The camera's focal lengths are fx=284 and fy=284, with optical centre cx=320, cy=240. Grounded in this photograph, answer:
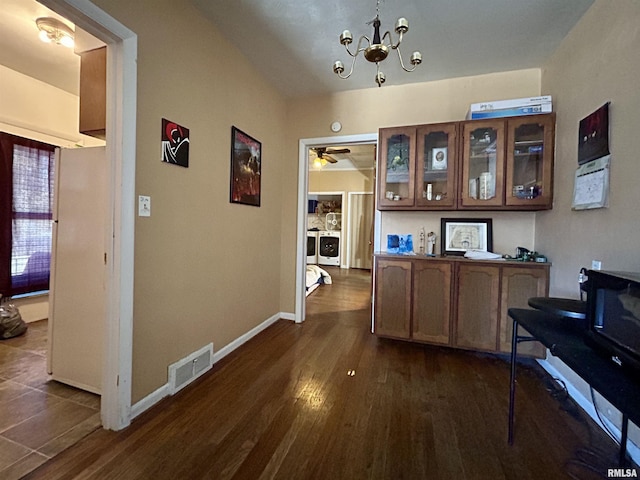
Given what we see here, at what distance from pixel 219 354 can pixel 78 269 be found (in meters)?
1.18

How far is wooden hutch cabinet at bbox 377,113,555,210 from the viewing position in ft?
7.93

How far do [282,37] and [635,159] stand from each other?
95.3 inches

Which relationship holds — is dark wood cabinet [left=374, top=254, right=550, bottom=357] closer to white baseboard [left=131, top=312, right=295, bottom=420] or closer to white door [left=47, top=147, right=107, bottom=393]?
white baseboard [left=131, top=312, right=295, bottom=420]

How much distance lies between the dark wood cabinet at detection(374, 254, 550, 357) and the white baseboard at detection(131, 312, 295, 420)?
1201mm

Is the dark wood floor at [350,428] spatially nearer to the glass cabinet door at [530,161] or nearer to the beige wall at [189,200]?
the beige wall at [189,200]

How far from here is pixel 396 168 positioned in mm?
2855

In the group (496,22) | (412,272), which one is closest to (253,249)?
(412,272)

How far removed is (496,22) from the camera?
208 cm

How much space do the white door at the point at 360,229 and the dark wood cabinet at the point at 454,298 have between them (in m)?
4.50

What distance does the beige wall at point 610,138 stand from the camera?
1497 mm

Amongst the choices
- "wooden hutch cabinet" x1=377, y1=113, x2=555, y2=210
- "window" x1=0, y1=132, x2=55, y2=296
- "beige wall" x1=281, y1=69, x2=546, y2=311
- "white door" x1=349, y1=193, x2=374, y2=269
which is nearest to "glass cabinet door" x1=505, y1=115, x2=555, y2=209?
"wooden hutch cabinet" x1=377, y1=113, x2=555, y2=210

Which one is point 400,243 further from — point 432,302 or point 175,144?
point 175,144

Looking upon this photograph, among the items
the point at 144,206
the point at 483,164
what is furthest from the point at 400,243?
the point at 144,206

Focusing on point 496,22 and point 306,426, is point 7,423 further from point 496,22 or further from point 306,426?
point 496,22
